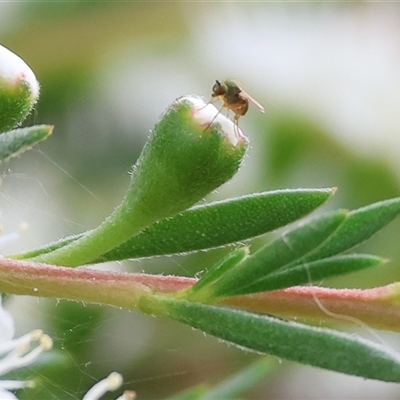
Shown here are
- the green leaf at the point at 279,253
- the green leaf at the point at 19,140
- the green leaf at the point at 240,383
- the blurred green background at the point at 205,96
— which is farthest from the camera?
the blurred green background at the point at 205,96

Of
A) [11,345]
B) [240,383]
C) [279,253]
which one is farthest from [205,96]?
[279,253]

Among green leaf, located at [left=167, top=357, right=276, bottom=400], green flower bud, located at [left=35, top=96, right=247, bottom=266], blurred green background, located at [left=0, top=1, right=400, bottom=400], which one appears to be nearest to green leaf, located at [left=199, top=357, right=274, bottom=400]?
green leaf, located at [left=167, top=357, right=276, bottom=400]

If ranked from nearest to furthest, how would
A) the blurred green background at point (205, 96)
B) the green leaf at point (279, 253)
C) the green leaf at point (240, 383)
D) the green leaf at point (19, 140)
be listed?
the green leaf at point (279, 253), the green leaf at point (19, 140), the green leaf at point (240, 383), the blurred green background at point (205, 96)

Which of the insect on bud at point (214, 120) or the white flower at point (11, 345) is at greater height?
the insect on bud at point (214, 120)

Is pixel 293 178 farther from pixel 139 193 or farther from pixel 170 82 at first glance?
pixel 139 193

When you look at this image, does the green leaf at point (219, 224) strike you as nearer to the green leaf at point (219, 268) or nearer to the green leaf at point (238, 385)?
the green leaf at point (219, 268)

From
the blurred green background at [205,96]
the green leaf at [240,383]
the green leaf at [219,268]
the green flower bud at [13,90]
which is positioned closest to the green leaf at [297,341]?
the green leaf at [219,268]

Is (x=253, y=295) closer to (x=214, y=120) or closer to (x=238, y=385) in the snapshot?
(x=214, y=120)

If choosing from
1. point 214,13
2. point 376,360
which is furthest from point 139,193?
point 214,13
